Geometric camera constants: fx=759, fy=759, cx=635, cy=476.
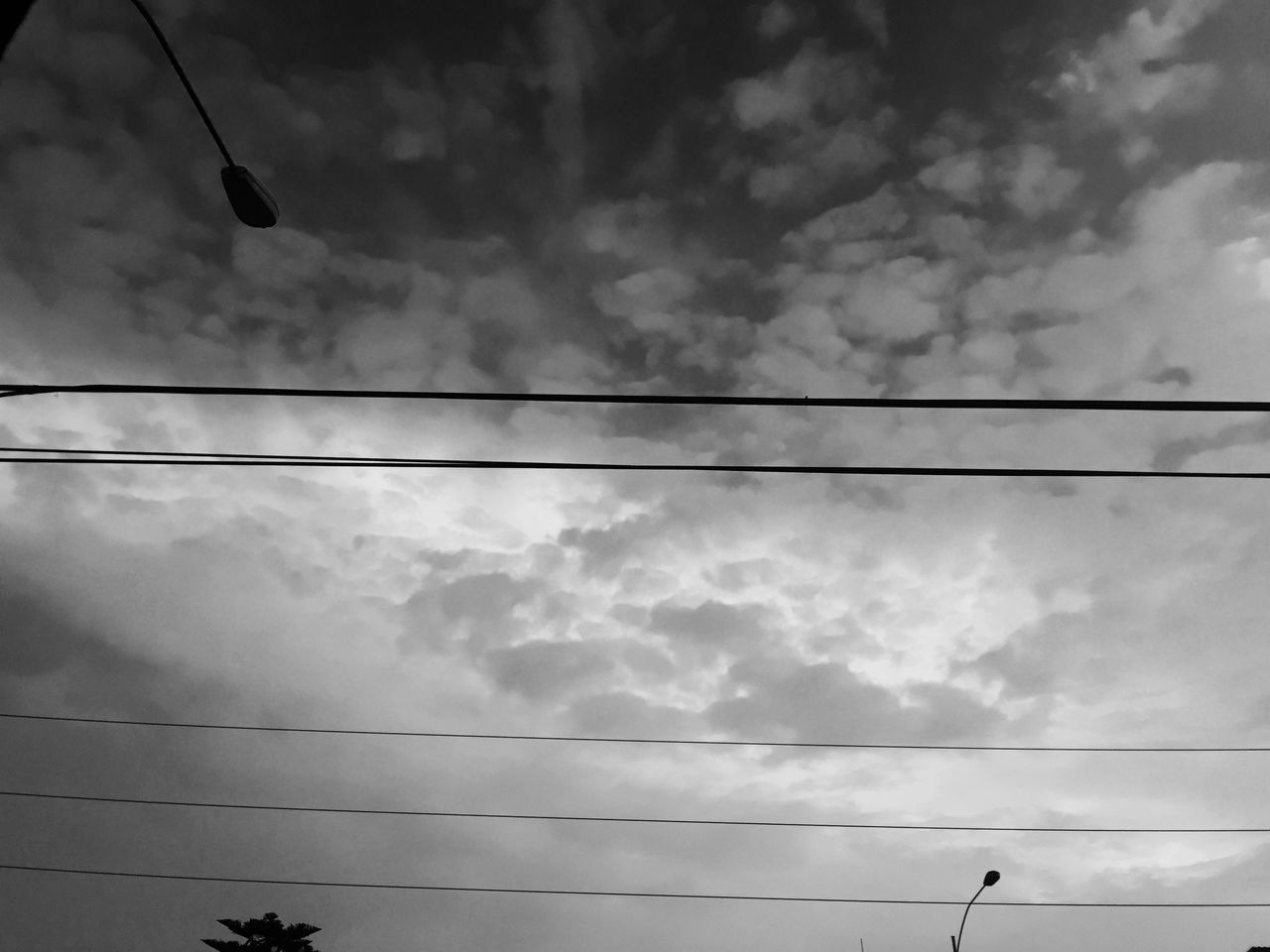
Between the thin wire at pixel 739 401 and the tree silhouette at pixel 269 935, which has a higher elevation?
the thin wire at pixel 739 401

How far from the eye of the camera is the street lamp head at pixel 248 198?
761 cm

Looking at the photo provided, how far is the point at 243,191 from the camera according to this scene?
7.70 meters

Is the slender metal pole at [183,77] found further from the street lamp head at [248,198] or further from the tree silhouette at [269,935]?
the tree silhouette at [269,935]

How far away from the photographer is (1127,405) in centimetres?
658

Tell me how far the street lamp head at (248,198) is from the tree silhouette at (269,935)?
248 feet

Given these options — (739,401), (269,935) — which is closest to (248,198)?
(739,401)

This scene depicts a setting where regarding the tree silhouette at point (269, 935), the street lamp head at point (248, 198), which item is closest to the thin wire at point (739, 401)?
the street lamp head at point (248, 198)

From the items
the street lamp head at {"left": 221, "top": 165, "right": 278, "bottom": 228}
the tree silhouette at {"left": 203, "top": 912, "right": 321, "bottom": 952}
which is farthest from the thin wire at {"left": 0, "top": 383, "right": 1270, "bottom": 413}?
the tree silhouette at {"left": 203, "top": 912, "right": 321, "bottom": 952}

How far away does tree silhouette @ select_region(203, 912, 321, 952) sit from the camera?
2537 inches

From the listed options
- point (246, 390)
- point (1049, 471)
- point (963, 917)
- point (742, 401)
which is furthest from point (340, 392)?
point (963, 917)

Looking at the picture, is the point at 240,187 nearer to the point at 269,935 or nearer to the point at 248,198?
the point at 248,198

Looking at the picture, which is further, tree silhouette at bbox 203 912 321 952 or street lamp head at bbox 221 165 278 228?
tree silhouette at bbox 203 912 321 952

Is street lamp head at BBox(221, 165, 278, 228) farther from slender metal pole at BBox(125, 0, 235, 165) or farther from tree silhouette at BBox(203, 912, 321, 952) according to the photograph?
tree silhouette at BBox(203, 912, 321, 952)

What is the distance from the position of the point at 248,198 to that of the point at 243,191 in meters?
0.09
